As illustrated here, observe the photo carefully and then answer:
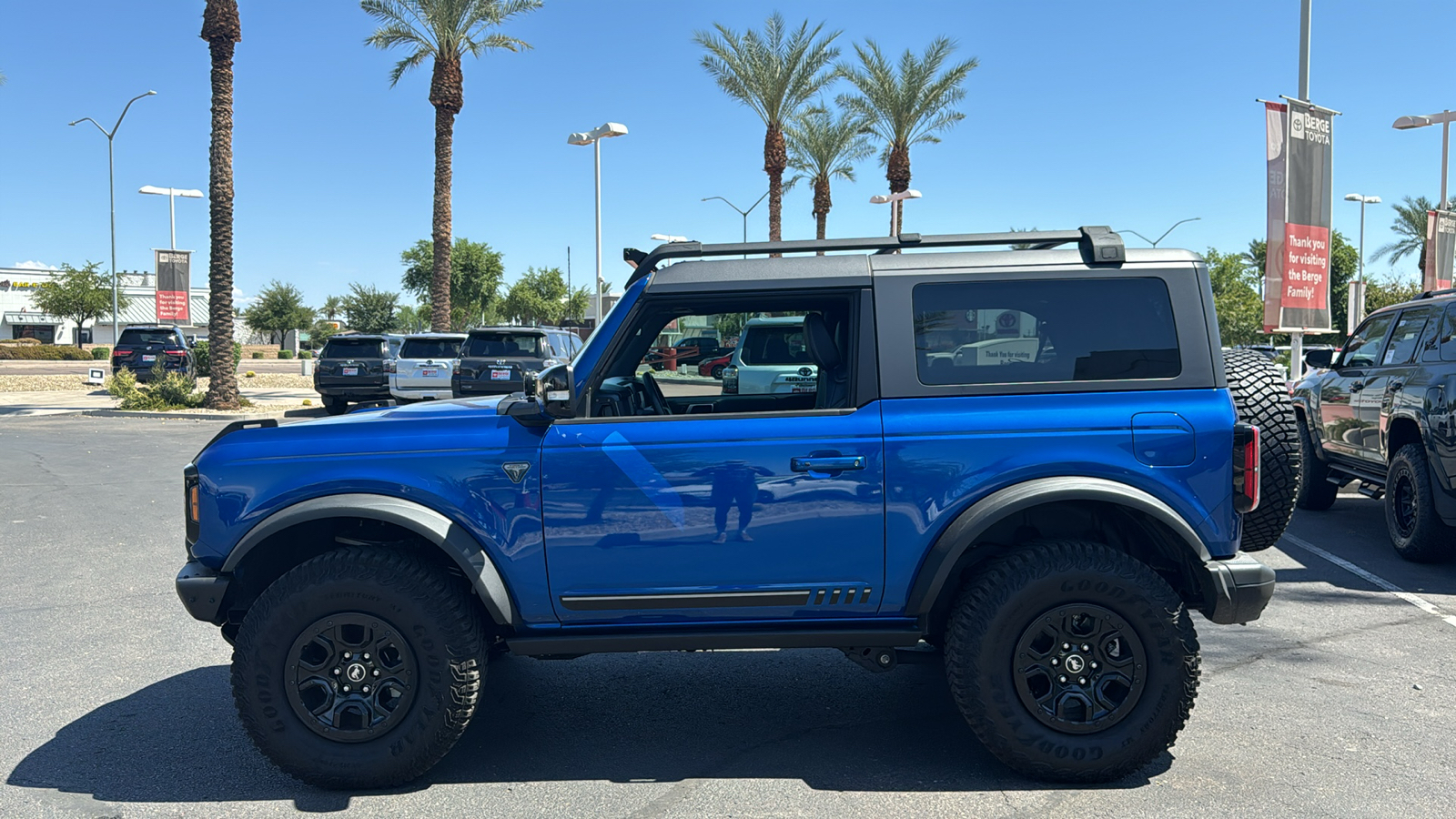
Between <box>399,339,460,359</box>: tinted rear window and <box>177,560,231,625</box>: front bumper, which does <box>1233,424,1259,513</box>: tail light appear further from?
<box>399,339,460,359</box>: tinted rear window

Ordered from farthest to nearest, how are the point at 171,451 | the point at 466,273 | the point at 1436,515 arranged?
the point at 466,273 < the point at 171,451 < the point at 1436,515

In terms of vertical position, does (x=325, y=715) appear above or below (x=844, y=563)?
below

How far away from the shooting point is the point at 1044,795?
145 inches

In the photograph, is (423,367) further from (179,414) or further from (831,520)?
(831,520)

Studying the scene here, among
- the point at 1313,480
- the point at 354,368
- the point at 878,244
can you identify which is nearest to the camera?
the point at 878,244

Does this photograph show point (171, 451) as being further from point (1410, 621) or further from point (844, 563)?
point (1410, 621)

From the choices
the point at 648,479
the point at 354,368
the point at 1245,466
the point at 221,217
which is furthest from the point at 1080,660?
the point at 221,217

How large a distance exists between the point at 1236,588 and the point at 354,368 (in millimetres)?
19903

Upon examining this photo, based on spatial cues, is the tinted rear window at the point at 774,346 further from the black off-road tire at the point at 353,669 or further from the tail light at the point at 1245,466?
the black off-road tire at the point at 353,669

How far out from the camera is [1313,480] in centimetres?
962

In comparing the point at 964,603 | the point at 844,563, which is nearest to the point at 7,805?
the point at 844,563

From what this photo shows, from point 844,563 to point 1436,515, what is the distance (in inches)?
226

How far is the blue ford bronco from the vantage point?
3672mm

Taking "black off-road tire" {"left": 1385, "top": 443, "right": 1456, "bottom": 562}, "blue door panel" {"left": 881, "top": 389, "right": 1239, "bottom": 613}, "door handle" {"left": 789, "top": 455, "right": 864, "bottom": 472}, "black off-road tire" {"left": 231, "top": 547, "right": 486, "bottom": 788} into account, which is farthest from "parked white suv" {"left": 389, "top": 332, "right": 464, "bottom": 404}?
"blue door panel" {"left": 881, "top": 389, "right": 1239, "bottom": 613}
